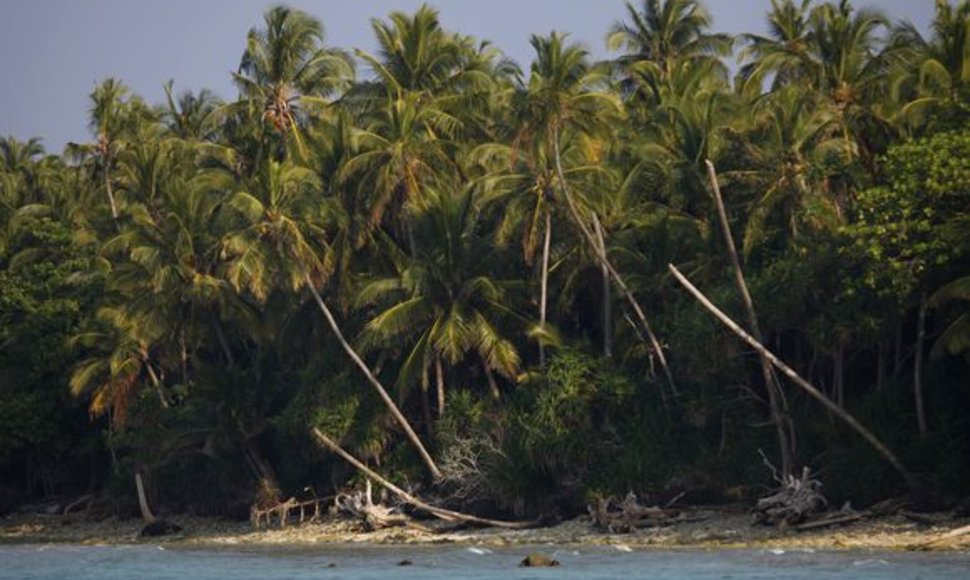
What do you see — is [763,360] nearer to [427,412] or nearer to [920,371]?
[920,371]

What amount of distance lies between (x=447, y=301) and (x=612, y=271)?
17.2 ft

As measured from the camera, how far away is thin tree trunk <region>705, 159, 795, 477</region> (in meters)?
35.8

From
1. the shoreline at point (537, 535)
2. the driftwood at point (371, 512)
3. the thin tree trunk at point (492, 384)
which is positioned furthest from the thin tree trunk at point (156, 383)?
the thin tree trunk at point (492, 384)

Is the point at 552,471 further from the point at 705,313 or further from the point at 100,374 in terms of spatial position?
the point at 100,374

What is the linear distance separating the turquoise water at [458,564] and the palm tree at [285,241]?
18.5 feet

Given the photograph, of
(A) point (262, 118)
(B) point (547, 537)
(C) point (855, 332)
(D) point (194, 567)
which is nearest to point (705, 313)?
(C) point (855, 332)

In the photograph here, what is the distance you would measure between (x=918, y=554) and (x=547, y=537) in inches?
425

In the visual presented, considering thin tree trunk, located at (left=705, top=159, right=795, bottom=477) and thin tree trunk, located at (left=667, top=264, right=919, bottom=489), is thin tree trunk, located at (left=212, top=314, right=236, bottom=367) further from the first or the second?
thin tree trunk, located at (left=667, top=264, right=919, bottom=489)

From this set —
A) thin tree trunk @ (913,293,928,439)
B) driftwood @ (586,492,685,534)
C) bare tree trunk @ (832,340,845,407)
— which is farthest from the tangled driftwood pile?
thin tree trunk @ (913,293,928,439)

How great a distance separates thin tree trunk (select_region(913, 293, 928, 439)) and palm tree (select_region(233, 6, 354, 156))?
75.8 ft

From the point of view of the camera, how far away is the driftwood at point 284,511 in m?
45.7

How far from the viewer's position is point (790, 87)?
38.3 meters

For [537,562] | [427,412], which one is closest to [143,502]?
[427,412]

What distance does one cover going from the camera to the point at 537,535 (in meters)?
39.8
